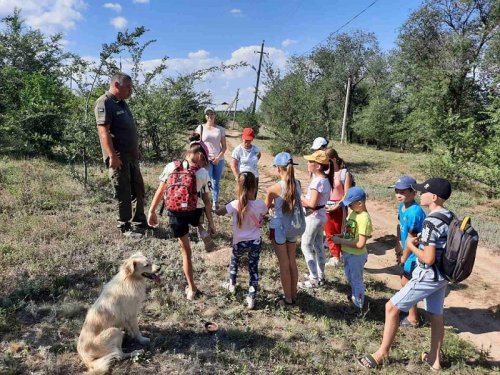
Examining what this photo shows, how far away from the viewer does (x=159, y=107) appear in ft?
37.0

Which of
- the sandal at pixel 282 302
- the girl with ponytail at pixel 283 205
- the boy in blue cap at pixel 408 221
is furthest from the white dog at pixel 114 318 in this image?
the boy in blue cap at pixel 408 221

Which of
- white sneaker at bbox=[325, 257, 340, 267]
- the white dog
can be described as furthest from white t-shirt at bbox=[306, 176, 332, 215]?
the white dog

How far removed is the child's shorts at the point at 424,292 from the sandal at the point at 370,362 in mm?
569

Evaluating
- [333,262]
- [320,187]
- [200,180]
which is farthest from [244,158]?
[200,180]

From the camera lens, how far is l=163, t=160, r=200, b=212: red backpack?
3.92 m

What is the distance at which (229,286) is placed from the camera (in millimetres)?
4574

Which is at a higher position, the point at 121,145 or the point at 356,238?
the point at 121,145

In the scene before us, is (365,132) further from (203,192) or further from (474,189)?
(203,192)

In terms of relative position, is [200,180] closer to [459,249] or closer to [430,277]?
[430,277]

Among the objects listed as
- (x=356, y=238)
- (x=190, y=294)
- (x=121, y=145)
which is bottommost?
(x=190, y=294)

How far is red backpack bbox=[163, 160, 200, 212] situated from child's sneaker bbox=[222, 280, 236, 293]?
112cm

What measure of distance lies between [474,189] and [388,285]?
9.34 metres

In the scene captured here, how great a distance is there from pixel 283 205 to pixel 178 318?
1.63 meters

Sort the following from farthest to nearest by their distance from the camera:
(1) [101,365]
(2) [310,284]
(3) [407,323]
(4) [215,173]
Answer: (4) [215,173] → (2) [310,284] → (3) [407,323] → (1) [101,365]
